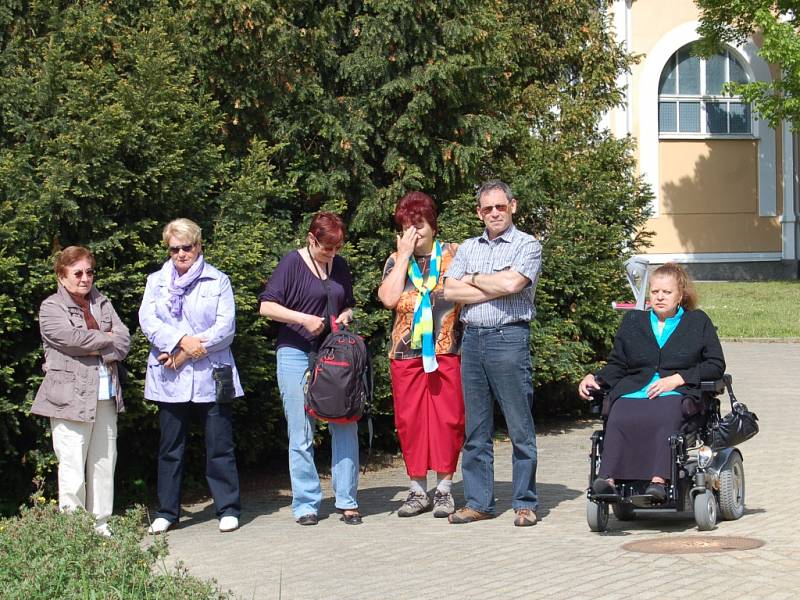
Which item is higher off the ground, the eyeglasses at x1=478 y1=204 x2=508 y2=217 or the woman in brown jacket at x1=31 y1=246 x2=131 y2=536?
the eyeglasses at x1=478 y1=204 x2=508 y2=217

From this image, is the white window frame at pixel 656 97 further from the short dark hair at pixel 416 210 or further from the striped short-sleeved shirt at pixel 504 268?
the striped short-sleeved shirt at pixel 504 268

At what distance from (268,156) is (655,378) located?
395 cm

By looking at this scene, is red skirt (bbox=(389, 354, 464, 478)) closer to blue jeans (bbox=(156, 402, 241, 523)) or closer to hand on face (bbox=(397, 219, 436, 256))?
hand on face (bbox=(397, 219, 436, 256))

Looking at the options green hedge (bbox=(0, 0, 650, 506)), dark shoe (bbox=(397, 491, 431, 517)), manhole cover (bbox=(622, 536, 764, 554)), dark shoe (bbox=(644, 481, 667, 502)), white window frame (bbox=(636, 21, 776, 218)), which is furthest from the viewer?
white window frame (bbox=(636, 21, 776, 218))

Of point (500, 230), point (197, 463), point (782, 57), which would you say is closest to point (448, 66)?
point (500, 230)

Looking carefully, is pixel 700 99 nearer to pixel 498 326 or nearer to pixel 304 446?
pixel 498 326

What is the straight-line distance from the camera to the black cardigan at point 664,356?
23.6 feet

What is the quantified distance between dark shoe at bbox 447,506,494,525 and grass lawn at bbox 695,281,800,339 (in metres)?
13.9

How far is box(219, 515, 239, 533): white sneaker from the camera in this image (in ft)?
24.8

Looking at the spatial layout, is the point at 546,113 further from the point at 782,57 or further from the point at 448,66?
the point at 782,57

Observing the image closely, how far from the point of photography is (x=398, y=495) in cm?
882

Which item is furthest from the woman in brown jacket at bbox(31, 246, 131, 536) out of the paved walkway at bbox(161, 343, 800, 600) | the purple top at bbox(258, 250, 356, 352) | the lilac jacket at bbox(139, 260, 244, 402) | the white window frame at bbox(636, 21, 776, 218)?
the white window frame at bbox(636, 21, 776, 218)

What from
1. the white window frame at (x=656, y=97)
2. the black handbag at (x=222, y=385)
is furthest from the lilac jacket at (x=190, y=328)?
the white window frame at (x=656, y=97)

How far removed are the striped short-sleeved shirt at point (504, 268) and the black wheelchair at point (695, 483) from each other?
2.33 feet
